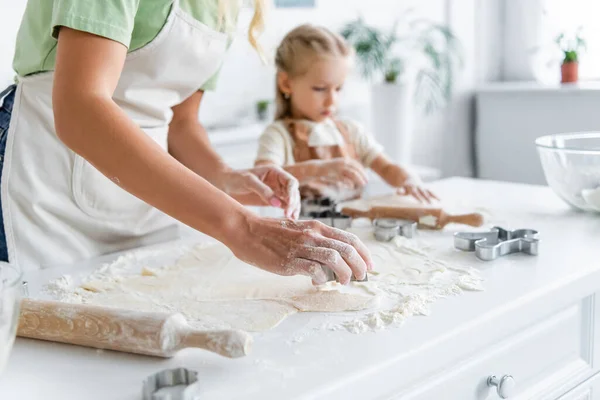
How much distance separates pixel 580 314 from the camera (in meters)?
0.92

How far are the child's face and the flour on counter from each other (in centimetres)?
80

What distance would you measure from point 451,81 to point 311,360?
258cm

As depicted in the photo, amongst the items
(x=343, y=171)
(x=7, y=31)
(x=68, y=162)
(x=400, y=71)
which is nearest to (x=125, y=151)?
(x=68, y=162)

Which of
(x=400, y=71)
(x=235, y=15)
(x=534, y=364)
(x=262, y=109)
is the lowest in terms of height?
(x=534, y=364)

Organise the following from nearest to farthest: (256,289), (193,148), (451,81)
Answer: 1. (256,289)
2. (193,148)
3. (451,81)

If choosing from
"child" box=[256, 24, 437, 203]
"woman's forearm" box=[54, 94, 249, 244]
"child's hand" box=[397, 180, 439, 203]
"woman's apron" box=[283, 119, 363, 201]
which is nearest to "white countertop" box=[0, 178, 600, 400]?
"woman's forearm" box=[54, 94, 249, 244]

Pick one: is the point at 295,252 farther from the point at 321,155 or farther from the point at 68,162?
the point at 321,155

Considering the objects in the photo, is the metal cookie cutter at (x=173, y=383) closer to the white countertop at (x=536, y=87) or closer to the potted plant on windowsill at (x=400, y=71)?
the potted plant on windowsill at (x=400, y=71)

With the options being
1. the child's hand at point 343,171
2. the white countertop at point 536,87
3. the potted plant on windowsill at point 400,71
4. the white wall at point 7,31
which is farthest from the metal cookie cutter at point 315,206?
the white countertop at point 536,87

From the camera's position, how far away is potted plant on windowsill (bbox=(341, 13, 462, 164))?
264 cm

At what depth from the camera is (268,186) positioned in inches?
43.3

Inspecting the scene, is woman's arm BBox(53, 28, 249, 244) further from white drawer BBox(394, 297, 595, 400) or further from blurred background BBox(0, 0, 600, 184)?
blurred background BBox(0, 0, 600, 184)

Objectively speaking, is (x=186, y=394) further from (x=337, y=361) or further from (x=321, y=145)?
(x=321, y=145)

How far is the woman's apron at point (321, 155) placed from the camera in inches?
62.5
